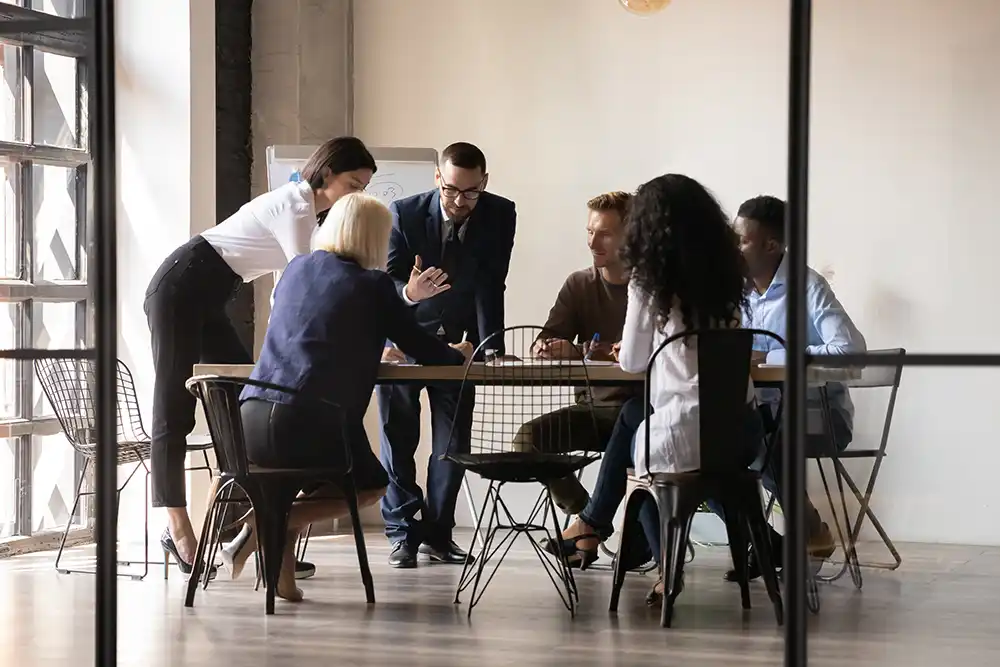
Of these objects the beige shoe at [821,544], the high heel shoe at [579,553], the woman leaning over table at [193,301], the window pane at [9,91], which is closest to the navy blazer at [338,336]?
the woman leaning over table at [193,301]

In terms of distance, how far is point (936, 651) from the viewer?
135 inches

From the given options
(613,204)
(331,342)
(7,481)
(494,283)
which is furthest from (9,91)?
(613,204)

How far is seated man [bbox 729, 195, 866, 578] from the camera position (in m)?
4.33

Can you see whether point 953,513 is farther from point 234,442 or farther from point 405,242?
point 234,442

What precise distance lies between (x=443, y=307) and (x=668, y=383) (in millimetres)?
1540

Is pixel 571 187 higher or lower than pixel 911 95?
lower

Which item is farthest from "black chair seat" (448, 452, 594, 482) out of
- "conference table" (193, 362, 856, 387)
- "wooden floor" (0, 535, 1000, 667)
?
"wooden floor" (0, 535, 1000, 667)

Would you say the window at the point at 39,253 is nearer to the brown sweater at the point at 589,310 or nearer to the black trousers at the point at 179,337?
the black trousers at the point at 179,337

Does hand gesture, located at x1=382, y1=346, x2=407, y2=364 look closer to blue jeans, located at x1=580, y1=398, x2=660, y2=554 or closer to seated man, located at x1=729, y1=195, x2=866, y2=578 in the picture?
blue jeans, located at x1=580, y1=398, x2=660, y2=554

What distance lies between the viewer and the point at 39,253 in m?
5.51

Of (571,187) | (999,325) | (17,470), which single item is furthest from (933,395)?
(17,470)

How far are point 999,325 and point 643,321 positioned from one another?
2.54 metres

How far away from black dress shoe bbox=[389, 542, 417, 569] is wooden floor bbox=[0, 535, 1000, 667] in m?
0.07

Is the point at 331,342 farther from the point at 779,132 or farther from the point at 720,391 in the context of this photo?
the point at 779,132
